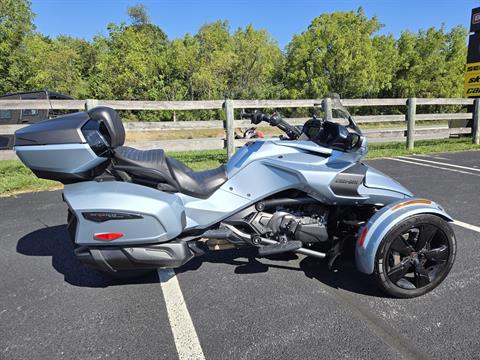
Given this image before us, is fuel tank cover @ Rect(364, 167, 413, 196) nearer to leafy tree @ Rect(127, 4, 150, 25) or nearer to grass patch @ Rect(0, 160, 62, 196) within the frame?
grass patch @ Rect(0, 160, 62, 196)

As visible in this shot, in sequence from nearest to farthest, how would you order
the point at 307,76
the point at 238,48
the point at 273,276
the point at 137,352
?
the point at 137,352 → the point at 273,276 → the point at 307,76 → the point at 238,48

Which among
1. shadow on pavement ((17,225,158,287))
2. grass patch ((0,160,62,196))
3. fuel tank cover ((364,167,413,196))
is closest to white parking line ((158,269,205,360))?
shadow on pavement ((17,225,158,287))

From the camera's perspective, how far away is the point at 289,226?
2.63 m

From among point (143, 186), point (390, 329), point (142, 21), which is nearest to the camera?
point (390, 329)

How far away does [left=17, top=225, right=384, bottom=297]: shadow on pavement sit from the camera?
282 centimetres

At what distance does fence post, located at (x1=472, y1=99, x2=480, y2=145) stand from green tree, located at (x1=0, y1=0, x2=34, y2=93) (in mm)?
17325

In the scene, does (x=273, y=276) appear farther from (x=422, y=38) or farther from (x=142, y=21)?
(x=142, y=21)

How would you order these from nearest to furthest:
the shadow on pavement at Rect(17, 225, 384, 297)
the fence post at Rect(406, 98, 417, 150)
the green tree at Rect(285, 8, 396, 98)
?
1. the shadow on pavement at Rect(17, 225, 384, 297)
2. the fence post at Rect(406, 98, 417, 150)
3. the green tree at Rect(285, 8, 396, 98)

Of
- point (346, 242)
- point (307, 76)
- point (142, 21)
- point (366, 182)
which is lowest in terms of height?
point (346, 242)

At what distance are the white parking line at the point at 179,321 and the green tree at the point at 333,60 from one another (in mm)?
23192

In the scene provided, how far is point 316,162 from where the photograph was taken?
2.50 m

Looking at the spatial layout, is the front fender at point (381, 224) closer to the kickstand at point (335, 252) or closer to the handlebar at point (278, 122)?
the kickstand at point (335, 252)

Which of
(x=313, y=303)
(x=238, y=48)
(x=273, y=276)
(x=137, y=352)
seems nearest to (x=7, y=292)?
(x=137, y=352)

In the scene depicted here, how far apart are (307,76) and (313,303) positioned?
24135 mm
